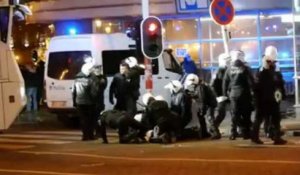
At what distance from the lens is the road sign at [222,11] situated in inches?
681

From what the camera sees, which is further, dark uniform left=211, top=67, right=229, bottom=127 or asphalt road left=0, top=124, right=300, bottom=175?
dark uniform left=211, top=67, right=229, bottom=127

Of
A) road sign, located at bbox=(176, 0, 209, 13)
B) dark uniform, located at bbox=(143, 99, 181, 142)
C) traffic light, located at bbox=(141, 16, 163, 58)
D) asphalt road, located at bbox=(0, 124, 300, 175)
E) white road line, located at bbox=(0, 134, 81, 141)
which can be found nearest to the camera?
asphalt road, located at bbox=(0, 124, 300, 175)

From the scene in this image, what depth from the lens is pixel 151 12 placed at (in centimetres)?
2555

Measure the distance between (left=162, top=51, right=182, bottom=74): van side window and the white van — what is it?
2.46ft

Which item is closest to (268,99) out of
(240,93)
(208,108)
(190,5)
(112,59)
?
(240,93)

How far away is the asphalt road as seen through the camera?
483 inches

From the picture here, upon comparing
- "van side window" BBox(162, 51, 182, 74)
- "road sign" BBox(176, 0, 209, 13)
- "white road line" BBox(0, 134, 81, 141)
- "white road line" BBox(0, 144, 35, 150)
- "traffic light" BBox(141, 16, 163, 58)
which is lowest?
"white road line" BBox(0, 134, 81, 141)

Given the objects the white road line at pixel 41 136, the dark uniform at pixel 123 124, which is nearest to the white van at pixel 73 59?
the white road line at pixel 41 136

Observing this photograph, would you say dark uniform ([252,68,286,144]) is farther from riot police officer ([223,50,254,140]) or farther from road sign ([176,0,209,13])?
road sign ([176,0,209,13])

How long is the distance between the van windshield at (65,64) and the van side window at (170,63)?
95.4 inches

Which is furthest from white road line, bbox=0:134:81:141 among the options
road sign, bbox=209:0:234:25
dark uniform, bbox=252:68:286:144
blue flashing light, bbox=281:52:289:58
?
blue flashing light, bbox=281:52:289:58

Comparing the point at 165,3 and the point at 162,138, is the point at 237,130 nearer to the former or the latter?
the point at 162,138

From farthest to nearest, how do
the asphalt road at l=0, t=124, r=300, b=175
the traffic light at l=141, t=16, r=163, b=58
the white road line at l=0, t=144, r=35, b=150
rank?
the traffic light at l=141, t=16, r=163, b=58 < the white road line at l=0, t=144, r=35, b=150 < the asphalt road at l=0, t=124, r=300, b=175

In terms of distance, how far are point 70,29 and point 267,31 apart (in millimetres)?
7148
